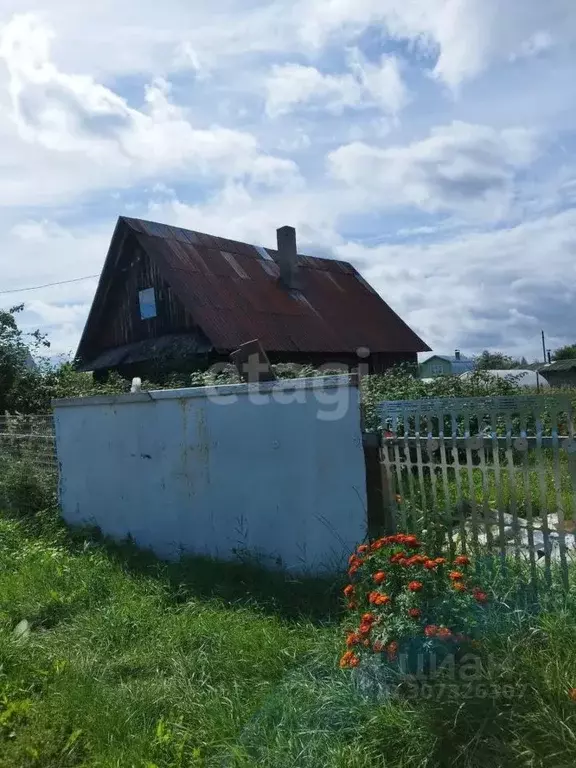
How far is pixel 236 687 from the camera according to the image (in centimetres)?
316

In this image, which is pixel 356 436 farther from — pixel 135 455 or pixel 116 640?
pixel 135 455

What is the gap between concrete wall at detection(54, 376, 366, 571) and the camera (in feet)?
14.6

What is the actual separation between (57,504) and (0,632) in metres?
3.35

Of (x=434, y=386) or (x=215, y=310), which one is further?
(x=215, y=310)

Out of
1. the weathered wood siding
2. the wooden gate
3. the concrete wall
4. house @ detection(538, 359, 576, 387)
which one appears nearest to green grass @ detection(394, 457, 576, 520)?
the wooden gate

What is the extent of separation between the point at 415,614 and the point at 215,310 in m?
10.2

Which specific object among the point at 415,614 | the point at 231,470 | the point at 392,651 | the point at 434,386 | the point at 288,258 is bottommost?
the point at 392,651

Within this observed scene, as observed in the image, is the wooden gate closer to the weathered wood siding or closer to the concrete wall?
the concrete wall

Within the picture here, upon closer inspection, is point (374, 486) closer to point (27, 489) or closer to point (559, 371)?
point (27, 489)

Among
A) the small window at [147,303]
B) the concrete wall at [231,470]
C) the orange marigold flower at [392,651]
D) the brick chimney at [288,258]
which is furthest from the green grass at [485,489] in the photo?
the brick chimney at [288,258]

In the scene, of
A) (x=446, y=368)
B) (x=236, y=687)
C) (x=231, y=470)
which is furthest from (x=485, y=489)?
(x=446, y=368)

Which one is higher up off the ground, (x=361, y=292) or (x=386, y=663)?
(x=361, y=292)

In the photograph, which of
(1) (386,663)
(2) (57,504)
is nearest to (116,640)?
(1) (386,663)

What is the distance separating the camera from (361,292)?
56.7 ft
